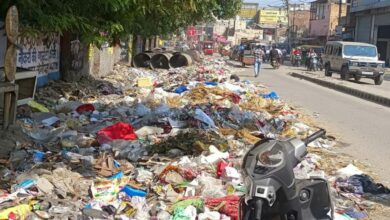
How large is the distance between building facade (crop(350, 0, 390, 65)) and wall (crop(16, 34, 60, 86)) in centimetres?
3219

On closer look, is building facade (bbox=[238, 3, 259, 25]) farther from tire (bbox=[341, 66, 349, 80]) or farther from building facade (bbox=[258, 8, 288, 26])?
tire (bbox=[341, 66, 349, 80])

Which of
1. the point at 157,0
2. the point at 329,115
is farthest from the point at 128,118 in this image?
the point at 329,115

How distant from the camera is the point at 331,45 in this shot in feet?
106

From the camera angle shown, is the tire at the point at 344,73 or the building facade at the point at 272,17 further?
the building facade at the point at 272,17

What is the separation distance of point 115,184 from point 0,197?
1.23m

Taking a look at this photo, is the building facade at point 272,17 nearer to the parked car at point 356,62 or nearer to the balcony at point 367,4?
the balcony at point 367,4

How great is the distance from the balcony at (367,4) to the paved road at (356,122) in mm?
24373

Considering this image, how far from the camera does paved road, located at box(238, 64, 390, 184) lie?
30.2 feet

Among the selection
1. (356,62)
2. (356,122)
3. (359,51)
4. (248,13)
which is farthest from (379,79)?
(248,13)

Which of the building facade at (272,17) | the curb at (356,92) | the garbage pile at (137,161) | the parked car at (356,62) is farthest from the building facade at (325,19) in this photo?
the garbage pile at (137,161)

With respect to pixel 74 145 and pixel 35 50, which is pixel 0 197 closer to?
pixel 74 145

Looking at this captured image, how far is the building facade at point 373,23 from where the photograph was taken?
42.7m

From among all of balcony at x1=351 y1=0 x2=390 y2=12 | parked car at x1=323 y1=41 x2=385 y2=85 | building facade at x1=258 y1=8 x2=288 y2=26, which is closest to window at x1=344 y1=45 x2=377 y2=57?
parked car at x1=323 y1=41 x2=385 y2=85

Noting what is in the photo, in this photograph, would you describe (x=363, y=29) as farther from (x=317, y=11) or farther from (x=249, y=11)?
(x=249, y=11)
